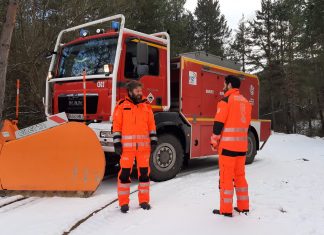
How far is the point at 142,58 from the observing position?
6.77 m

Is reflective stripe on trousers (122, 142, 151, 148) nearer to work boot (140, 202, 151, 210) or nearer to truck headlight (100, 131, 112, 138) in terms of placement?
work boot (140, 202, 151, 210)

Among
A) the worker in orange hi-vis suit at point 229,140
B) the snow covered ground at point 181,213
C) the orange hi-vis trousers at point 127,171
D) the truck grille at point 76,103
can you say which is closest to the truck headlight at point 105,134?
the truck grille at point 76,103

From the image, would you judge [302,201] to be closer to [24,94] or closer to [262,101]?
[24,94]

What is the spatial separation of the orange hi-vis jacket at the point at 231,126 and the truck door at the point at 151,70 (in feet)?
7.95

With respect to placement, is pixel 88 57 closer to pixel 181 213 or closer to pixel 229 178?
pixel 181 213

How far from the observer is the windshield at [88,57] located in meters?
7.01

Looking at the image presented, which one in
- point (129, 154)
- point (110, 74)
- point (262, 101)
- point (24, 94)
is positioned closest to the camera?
point (129, 154)

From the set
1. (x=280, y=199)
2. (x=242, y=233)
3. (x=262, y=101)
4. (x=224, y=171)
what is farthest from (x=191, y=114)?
(x=262, y=101)

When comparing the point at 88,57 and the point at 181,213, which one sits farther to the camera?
the point at 88,57

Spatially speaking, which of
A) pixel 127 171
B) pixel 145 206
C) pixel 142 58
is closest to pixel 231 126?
pixel 127 171

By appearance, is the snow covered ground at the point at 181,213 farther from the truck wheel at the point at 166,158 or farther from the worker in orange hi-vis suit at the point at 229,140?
the worker in orange hi-vis suit at the point at 229,140

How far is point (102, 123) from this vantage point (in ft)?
22.4

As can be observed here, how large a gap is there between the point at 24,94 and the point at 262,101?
101 feet

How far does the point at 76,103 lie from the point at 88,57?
0.92 m
